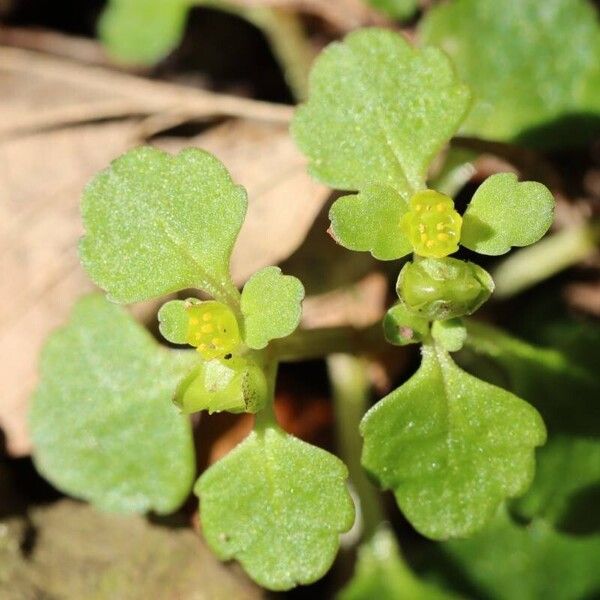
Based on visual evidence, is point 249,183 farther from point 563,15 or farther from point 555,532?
point 555,532

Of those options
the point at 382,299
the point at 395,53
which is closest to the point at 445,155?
the point at 382,299

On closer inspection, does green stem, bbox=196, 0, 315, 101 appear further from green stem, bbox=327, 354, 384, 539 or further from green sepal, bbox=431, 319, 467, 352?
green sepal, bbox=431, 319, 467, 352

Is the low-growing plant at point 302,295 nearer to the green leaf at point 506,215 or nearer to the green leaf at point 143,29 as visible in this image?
the green leaf at point 506,215

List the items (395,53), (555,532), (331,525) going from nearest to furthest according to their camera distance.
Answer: (331,525)
(395,53)
(555,532)

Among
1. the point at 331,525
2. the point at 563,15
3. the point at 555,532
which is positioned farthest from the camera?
the point at 563,15


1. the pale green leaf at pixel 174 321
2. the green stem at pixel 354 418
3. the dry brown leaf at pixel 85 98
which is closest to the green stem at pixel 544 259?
the green stem at pixel 354 418

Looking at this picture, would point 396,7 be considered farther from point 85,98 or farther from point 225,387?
point 225,387
